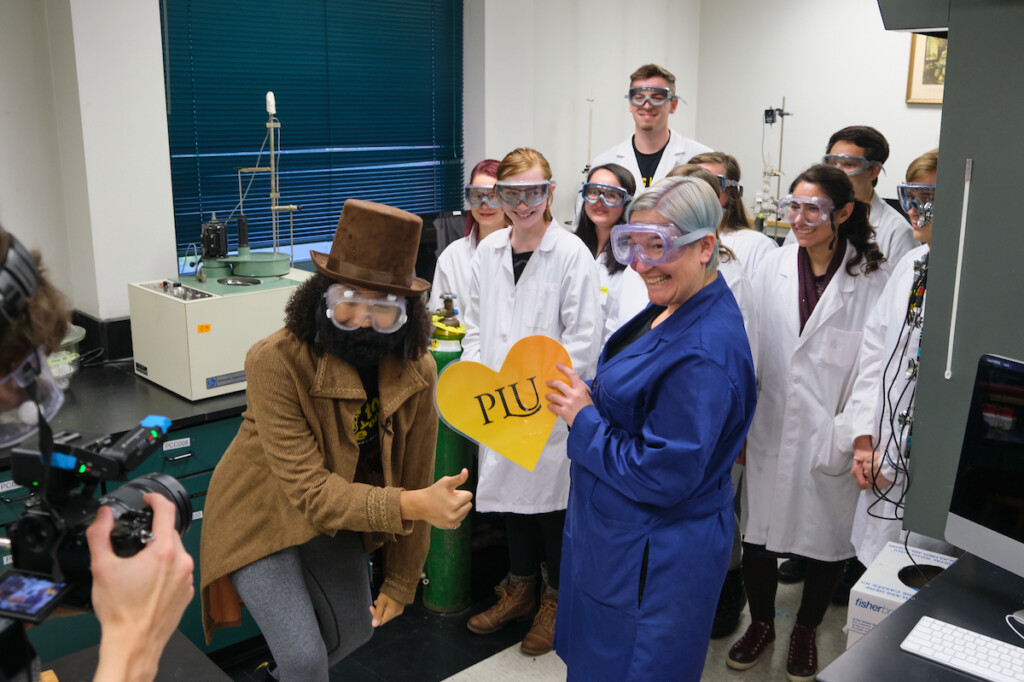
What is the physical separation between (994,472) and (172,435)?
2235mm

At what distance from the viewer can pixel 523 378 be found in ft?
7.36

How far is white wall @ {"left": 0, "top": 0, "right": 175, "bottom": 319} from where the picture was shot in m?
3.03

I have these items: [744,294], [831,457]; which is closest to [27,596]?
[744,294]

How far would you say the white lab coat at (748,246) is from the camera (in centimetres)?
325

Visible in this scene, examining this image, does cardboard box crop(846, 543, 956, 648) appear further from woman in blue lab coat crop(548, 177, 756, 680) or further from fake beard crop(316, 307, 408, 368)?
fake beard crop(316, 307, 408, 368)

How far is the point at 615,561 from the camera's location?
2029mm

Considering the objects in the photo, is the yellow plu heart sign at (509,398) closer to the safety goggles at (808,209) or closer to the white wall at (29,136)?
the safety goggles at (808,209)

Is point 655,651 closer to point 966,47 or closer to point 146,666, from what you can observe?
point 146,666

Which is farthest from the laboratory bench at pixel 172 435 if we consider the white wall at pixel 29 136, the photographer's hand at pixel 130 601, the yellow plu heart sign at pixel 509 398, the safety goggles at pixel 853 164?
the safety goggles at pixel 853 164

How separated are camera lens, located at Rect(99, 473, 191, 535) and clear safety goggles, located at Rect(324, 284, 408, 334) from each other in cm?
58

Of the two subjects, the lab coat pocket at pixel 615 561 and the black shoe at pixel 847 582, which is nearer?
the lab coat pocket at pixel 615 561

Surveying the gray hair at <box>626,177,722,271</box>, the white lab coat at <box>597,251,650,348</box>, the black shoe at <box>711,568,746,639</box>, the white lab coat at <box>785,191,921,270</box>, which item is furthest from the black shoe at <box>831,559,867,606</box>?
the gray hair at <box>626,177,722,271</box>

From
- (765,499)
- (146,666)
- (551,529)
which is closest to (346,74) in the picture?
(551,529)

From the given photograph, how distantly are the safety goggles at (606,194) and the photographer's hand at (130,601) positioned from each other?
2.42m
